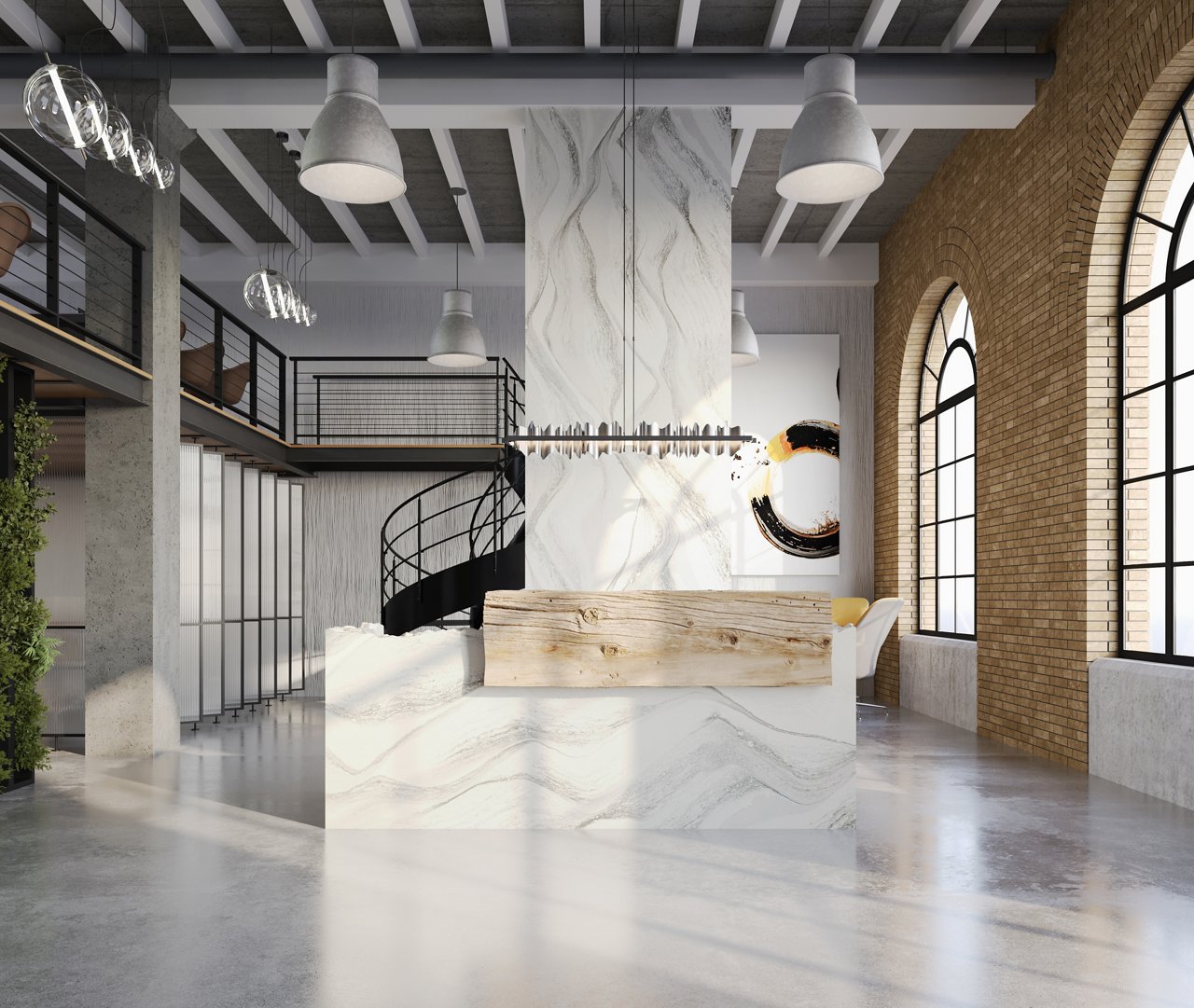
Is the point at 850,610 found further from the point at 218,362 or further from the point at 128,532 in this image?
the point at 128,532

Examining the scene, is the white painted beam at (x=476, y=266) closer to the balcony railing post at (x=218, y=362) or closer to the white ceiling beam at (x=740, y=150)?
the white ceiling beam at (x=740, y=150)

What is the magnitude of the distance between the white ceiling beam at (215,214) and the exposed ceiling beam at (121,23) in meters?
1.46

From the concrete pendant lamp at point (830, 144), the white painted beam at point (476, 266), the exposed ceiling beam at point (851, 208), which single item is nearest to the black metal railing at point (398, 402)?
the white painted beam at point (476, 266)

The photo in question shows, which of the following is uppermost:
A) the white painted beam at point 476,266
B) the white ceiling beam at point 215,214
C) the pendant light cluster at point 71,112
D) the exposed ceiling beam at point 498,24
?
the exposed ceiling beam at point 498,24

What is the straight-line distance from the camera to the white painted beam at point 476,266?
12.4 m

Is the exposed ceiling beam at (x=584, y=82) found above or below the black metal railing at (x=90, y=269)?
above

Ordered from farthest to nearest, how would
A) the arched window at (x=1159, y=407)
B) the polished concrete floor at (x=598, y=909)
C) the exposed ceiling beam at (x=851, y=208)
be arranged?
the exposed ceiling beam at (x=851, y=208) < the arched window at (x=1159, y=407) < the polished concrete floor at (x=598, y=909)

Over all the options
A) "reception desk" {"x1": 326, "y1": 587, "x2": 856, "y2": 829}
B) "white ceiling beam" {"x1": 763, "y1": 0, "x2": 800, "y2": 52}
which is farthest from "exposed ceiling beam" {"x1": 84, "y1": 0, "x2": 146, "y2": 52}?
"reception desk" {"x1": 326, "y1": 587, "x2": 856, "y2": 829}

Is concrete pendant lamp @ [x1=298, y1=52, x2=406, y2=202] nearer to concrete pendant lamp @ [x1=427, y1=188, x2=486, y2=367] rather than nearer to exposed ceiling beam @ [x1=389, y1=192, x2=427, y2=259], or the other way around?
concrete pendant lamp @ [x1=427, y1=188, x2=486, y2=367]

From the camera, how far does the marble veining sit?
5.26 m

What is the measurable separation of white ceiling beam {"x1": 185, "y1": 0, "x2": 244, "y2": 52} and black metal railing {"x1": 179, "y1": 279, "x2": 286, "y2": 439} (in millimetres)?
2043

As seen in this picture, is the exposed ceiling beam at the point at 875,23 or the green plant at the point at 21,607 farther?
the exposed ceiling beam at the point at 875,23

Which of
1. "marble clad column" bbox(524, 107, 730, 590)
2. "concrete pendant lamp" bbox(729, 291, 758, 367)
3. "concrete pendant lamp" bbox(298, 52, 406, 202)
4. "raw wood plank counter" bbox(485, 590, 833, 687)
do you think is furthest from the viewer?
"concrete pendant lamp" bbox(729, 291, 758, 367)

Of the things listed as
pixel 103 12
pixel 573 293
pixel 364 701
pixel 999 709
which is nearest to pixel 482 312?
pixel 573 293
